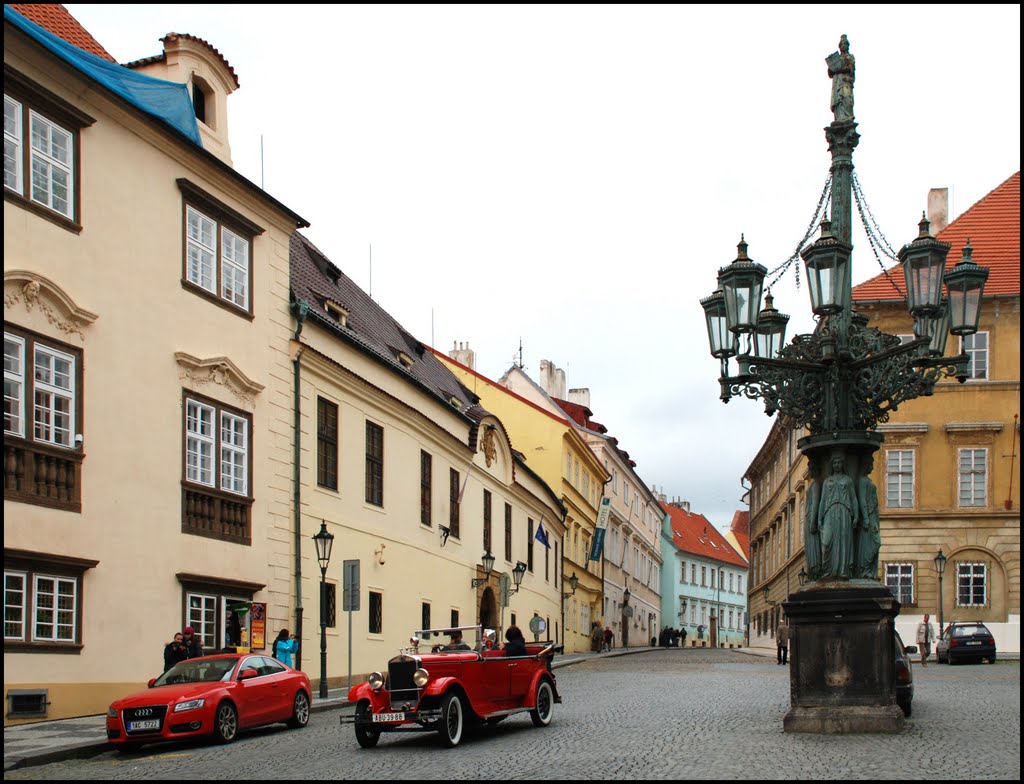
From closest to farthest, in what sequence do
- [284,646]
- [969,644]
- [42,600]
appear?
1. [42,600]
2. [284,646]
3. [969,644]

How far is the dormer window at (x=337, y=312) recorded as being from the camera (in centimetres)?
3144

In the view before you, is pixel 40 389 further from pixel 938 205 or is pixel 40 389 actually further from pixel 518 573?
pixel 938 205

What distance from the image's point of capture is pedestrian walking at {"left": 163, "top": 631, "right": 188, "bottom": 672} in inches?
805

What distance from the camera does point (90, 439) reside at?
20484 millimetres

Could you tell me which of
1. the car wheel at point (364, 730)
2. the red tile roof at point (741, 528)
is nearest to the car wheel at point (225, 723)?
the car wheel at point (364, 730)

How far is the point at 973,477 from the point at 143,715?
37.0 metres

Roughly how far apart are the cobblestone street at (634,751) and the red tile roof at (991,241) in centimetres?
2731

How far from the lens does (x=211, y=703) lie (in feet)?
55.1

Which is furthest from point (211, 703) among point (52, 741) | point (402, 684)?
point (402, 684)

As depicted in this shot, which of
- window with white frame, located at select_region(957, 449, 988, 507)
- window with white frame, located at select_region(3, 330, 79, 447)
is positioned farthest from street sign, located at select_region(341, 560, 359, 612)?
window with white frame, located at select_region(957, 449, 988, 507)

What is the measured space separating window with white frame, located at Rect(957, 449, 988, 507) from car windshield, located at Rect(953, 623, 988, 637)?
31.6 ft

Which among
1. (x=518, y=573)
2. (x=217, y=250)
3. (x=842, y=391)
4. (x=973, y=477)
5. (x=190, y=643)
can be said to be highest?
Result: (x=217, y=250)

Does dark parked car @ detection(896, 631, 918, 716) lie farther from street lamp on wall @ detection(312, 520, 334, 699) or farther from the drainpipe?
the drainpipe

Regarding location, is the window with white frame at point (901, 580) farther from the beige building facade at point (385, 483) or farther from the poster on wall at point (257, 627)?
the poster on wall at point (257, 627)
